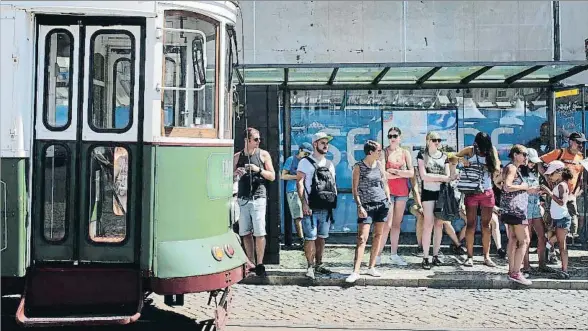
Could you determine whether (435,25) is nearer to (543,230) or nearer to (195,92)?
(543,230)

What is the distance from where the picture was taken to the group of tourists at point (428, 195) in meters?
7.96

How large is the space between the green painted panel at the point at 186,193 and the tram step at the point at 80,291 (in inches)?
19.1

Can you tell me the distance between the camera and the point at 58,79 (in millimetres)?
5320

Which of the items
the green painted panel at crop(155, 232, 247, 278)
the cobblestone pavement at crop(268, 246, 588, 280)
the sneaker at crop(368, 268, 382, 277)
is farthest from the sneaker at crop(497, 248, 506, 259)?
the green painted panel at crop(155, 232, 247, 278)

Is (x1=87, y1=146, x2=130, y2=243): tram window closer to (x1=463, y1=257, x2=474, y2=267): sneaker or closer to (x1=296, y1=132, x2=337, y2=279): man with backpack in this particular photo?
(x1=296, y1=132, x2=337, y2=279): man with backpack

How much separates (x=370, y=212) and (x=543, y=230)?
7.91ft

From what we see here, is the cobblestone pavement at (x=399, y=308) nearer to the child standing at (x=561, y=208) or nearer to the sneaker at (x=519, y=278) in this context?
the sneaker at (x=519, y=278)

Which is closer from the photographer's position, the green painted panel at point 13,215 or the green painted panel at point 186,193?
the green painted panel at point 13,215

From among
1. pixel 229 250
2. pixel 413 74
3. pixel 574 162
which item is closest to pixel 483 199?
pixel 574 162

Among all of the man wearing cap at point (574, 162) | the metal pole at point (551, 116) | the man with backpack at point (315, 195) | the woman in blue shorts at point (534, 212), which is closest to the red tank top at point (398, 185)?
the man with backpack at point (315, 195)

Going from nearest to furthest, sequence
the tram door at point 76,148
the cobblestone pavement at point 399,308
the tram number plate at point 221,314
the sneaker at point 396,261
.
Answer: the tram door at point 76,148 < the tram number plate at point 221,314 < the cobblestone pavement at point 399,308 < the sneaker at point 396,261

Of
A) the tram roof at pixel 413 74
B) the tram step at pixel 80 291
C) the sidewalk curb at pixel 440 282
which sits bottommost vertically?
the sidewalk curb at pixel 440 282

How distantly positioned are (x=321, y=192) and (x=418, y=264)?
6.75 feet

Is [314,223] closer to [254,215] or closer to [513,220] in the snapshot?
[254,215]
